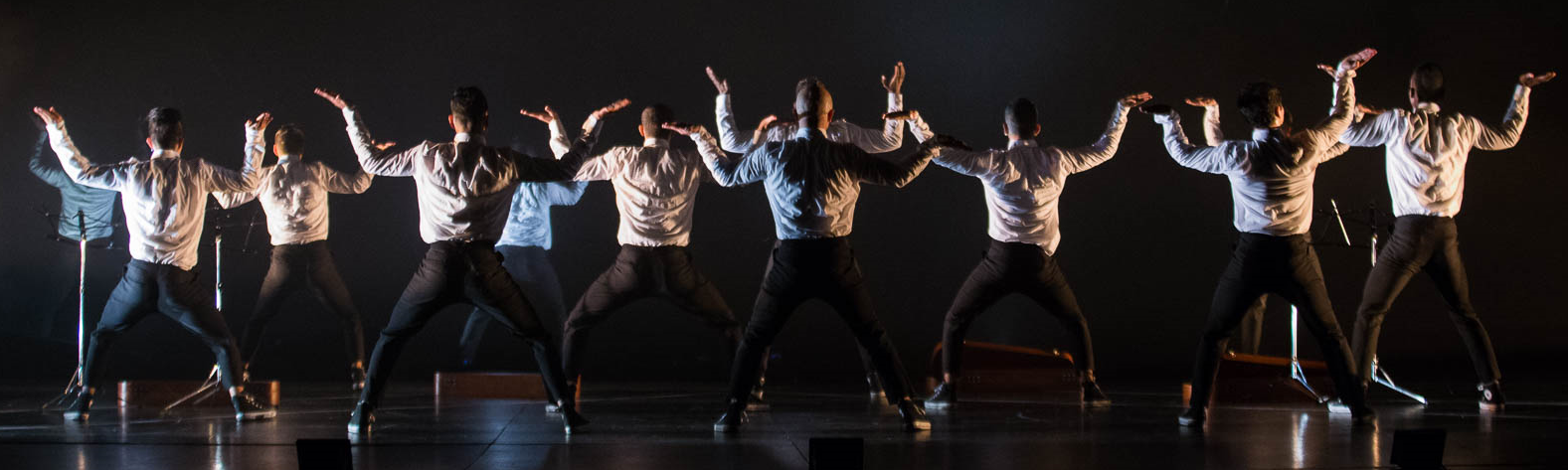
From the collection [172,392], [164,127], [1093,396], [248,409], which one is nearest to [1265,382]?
[1093,396]

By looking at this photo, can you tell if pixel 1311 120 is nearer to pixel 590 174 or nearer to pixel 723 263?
pixel 723 263

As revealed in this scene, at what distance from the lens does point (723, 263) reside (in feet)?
30.5

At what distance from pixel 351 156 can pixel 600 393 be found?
2856 mm

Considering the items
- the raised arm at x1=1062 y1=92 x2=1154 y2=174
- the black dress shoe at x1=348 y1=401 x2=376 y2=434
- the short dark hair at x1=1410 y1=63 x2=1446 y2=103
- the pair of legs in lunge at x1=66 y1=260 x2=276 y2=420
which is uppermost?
the short dark hair at x1=1410 y1=63 x2=1446 y2=103

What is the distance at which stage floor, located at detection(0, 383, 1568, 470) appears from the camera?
462 cm

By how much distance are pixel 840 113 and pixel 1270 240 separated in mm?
4029

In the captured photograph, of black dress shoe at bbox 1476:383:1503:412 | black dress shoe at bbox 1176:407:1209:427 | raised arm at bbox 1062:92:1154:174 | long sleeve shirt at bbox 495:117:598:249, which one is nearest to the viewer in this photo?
black dress shoe at bbox 1176:407:1209:427

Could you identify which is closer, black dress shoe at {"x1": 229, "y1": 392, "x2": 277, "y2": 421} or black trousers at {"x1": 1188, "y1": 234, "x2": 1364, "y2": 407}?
black trousers at {"x1": 1188, "y1": 234, "x2": 1364, "y2": 407}

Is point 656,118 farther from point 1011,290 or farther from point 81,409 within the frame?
point 81,409

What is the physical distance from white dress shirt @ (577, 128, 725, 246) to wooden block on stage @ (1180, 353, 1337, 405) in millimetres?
3021

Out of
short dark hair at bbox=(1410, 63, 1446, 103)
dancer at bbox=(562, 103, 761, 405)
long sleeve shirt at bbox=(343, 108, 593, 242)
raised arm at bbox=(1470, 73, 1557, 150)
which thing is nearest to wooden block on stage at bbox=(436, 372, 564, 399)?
dancer at bbox=(562, 103, 761, 405)

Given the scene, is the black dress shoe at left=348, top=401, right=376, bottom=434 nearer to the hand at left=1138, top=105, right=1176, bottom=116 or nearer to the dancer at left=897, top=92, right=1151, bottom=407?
the dancer at left=897, top=92, right=1151, bottom=407

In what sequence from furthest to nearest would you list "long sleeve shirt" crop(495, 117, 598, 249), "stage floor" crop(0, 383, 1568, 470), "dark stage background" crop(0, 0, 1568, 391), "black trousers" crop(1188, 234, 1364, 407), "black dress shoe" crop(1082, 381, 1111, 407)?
"dark stage background" crop(0, 0, 1568, 391)
"long sleeve shirt" crop(495, 117, 598, 249)
"black dress shoe" crop(1082, 381, 1111, 407)
"black trousers" crop(1188, 234, 1364, 407)
"stage floor" crop(0, 383, 1568, 470)

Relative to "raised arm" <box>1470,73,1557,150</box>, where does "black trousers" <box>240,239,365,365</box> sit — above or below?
below
